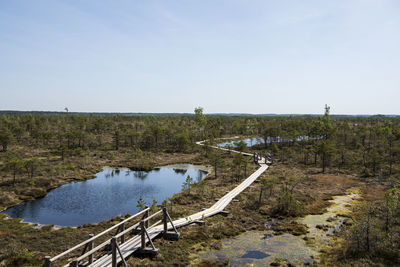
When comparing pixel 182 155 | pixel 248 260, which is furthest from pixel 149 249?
pixel 182 155

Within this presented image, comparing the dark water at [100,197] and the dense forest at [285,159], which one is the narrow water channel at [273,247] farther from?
the dark water at [100,197]

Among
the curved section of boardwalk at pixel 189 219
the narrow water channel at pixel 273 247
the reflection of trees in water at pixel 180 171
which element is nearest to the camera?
the curved section of boardwalk at pixel 189 219

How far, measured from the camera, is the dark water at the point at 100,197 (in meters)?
28.3

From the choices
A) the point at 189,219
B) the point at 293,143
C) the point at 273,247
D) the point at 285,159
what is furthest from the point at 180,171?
the point at 293,143

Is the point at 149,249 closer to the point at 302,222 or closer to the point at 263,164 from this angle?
the point at 302,222

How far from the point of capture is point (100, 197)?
35562mm

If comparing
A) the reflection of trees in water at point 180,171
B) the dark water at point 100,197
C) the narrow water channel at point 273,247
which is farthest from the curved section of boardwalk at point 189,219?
the reflection of trees in water at point 180,171

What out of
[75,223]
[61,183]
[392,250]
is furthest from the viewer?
[61,183]

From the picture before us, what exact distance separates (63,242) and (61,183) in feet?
76.7

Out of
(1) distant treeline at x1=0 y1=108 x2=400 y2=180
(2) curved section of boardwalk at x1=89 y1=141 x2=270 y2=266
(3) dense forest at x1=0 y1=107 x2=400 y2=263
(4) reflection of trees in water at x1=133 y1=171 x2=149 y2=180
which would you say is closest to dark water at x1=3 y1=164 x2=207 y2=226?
(4) reflection of trees in water at x1=133 y1=171 x2=149 y2=180

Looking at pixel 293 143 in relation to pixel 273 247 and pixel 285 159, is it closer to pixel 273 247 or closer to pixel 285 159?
pixel 285 159

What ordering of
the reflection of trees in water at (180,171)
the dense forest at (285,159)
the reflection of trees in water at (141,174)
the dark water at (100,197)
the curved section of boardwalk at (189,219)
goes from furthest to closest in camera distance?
the reflection of trees in water at (180,171), the reflection of trees in water at (141,174), the dark water at (100,197), the dense forest at (285,159), the curved section of boardwalk at (189,219)

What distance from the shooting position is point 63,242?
2044 centimetres

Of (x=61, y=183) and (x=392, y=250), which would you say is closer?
(x=392, y=250)
